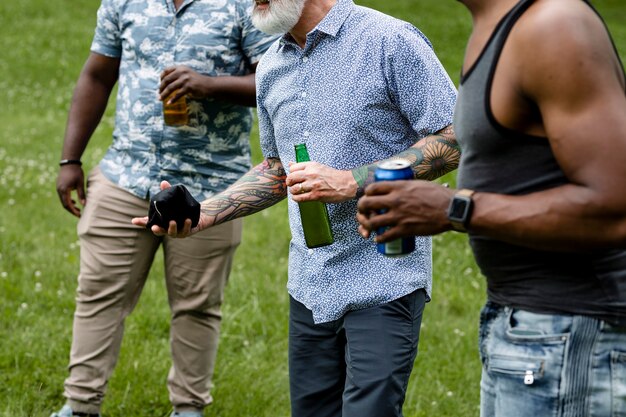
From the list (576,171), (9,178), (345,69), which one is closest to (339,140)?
(345,69)

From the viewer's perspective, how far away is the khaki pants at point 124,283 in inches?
203

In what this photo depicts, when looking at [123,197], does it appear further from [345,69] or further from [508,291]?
[508,291]

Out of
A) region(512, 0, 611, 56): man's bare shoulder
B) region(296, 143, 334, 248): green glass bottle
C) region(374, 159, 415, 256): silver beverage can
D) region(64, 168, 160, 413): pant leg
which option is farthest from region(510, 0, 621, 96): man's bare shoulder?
region(64, 168, 160, 413): pant leg

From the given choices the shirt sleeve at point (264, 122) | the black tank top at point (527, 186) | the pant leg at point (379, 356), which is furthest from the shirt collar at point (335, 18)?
the black tank top at point (527, 186)

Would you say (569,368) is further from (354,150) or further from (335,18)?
(335,18)

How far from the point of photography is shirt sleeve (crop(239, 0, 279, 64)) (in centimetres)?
500

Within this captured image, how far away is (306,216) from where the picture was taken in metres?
3.67

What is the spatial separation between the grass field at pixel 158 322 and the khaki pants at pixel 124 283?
0.34m

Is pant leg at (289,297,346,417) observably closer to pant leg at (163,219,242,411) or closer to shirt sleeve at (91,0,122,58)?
pant leg at (163,219,242,411)

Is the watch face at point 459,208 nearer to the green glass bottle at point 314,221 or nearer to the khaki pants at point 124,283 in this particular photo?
the green glass bottle at point 314,221

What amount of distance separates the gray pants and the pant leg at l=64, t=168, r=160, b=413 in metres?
1.45

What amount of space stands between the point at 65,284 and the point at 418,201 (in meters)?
5.23

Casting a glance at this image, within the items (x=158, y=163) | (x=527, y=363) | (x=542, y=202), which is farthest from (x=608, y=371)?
(x=158, y=163)

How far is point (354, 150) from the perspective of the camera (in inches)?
146
